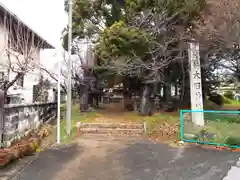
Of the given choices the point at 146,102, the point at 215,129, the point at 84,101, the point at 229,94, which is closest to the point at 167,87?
the point at 146,102

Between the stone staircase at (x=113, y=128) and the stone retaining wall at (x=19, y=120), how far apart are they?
6.13 feet

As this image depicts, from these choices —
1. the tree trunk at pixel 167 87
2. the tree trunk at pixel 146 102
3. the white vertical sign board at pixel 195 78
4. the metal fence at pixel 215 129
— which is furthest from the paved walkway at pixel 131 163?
the tree trunk at pixel 167 87

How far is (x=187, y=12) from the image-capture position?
353 inches

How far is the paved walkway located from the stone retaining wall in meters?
1.25

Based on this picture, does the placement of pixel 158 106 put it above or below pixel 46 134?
above

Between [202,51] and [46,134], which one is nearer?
[46,134]

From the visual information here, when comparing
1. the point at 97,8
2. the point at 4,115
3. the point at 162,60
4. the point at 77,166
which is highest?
the point at 97,8

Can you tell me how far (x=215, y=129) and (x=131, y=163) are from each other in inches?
131

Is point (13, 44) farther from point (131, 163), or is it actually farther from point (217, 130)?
point (217, 130)

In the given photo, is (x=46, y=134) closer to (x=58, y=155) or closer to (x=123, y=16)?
(x=58, y=155)

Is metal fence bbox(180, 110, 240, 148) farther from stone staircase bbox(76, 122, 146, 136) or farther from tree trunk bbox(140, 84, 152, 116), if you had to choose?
tree trunk bbox(140, 84, 152, 116)

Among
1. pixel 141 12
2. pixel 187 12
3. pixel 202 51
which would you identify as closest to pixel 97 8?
pixel 141 12

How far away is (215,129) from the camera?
6590 millimetres

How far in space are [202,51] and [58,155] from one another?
748 cm
